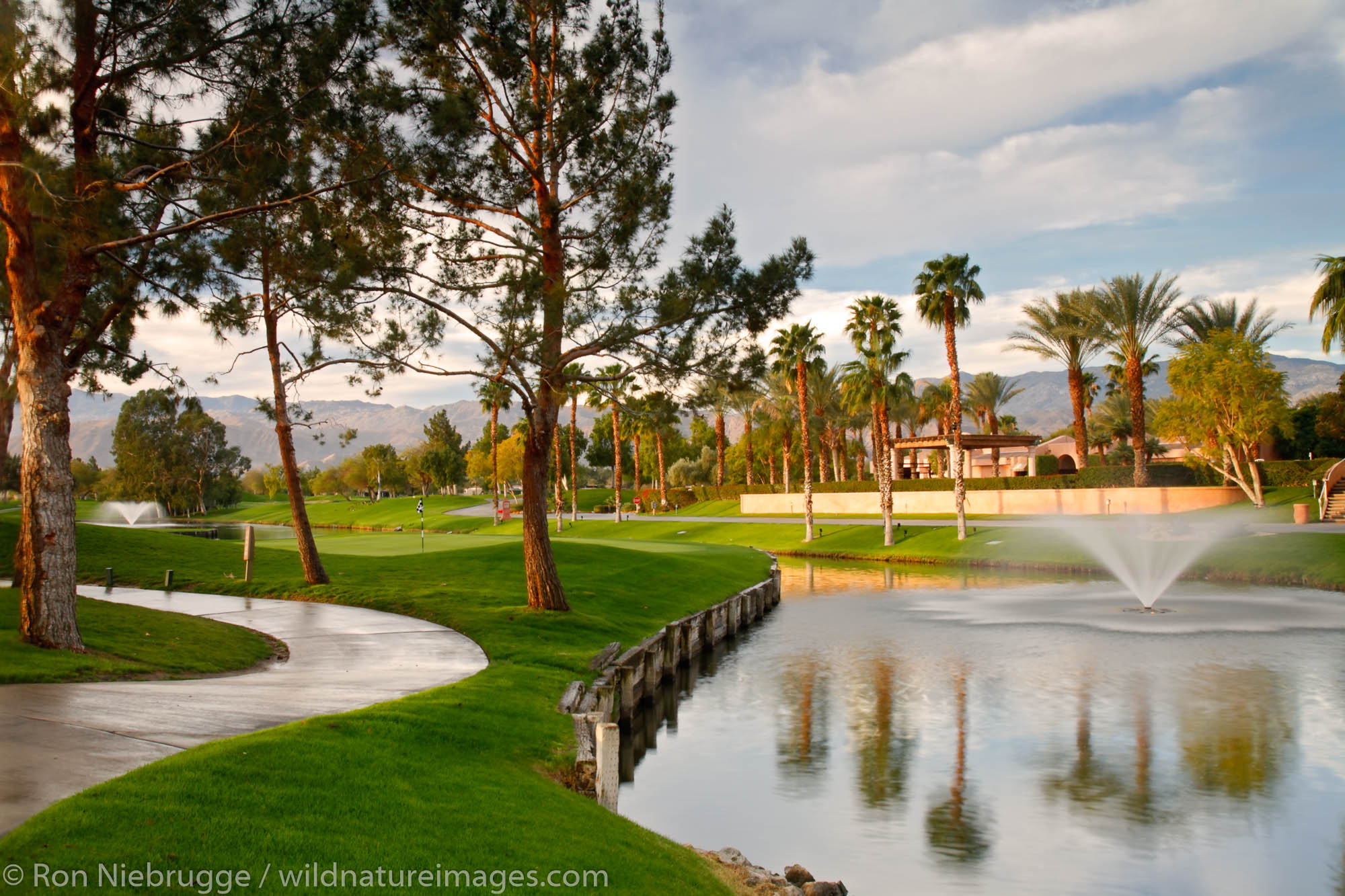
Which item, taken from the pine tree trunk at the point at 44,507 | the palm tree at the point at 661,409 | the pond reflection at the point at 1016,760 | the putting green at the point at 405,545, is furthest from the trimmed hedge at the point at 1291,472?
the pine tree trunk at the point at 44,507

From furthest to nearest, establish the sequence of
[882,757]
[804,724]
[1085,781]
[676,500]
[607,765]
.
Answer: [676,500], [804,724], [882,757], [1085,781], [607,765]

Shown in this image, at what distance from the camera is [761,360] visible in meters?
19.3

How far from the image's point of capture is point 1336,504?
42656mm

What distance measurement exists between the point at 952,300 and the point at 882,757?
36104mm

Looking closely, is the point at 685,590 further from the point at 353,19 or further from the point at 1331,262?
the point at 1331,262

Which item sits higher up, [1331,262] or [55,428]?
[1331,262]

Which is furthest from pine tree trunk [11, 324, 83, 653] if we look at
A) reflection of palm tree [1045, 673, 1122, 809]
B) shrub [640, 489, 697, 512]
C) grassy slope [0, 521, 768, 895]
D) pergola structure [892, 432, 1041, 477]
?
shrub [640, 489, 697, 512]

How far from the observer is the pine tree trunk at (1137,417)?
4953cm

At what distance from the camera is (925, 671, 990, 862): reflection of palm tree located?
10.8 m

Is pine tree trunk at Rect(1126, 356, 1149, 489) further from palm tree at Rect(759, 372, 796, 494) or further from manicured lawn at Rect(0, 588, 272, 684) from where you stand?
manicured lawn at Rect(0, 588, 272, 684)

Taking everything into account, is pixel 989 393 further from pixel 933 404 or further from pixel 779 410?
pixel 779 410

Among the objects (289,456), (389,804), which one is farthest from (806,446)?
(389,804)

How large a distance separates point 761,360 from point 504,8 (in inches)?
343

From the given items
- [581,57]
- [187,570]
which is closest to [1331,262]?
[581,57]
